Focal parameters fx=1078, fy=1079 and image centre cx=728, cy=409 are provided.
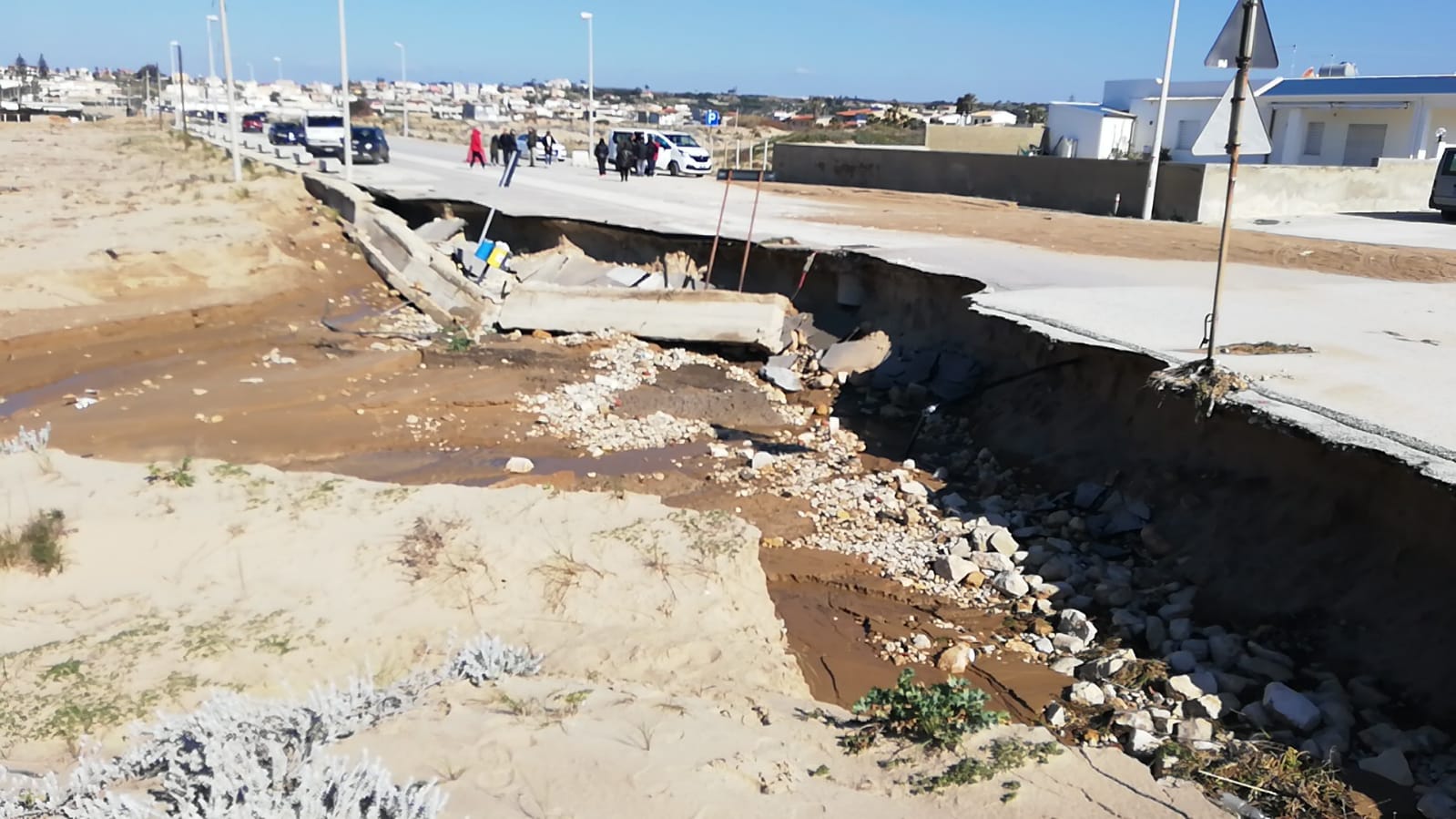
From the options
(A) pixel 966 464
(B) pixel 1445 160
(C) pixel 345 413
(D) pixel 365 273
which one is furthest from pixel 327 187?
(B) pixel 1445 160

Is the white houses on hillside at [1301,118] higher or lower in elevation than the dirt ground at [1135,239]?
higher

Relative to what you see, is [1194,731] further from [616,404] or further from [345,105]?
[345,105]

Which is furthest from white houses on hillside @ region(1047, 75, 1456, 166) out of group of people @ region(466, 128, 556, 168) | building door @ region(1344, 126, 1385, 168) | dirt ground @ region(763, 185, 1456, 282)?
group of people @ region(466, 128, 556, 168)

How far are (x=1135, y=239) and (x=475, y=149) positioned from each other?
2149 centimetres

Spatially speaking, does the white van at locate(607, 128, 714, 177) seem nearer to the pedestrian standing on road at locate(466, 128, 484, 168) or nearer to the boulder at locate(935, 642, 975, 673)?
the pedestrian standing on road at locate(466, 128, 484, 168)

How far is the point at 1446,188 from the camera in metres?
23.2

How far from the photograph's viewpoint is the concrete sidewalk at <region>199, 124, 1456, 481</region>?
745 cm

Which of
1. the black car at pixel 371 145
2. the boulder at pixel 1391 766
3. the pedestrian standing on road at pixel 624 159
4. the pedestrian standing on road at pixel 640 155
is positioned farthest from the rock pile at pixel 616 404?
the black car at pixel 371 145

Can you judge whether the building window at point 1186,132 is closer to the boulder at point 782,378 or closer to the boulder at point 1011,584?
the boulder at point 782,378

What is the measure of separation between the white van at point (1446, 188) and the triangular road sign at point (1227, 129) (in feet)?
62.7

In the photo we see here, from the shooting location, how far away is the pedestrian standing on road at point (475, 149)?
3259 centimetres

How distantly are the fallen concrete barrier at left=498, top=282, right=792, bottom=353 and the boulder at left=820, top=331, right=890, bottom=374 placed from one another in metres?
0.88

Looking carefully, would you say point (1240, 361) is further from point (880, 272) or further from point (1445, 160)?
point (1445, 160)

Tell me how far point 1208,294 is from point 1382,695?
7.24 m
